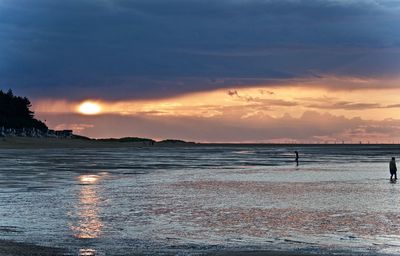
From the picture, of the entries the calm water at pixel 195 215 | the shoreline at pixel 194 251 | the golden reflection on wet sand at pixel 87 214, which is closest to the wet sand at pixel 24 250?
the shoreline at pixel 194 251

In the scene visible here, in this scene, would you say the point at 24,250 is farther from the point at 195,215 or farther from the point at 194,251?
the point at 195,215

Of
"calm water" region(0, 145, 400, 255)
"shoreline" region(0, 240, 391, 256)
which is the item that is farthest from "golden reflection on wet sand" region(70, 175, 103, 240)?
"shoreline" region(0, 240, 391, 256)

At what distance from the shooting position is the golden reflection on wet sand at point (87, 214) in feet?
63.9

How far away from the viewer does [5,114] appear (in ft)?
536

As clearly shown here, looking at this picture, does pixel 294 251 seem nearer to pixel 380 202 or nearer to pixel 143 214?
pixel 143 214

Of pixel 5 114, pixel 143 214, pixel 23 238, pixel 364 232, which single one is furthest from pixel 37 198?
pixel 5 114

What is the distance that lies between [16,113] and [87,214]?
15328 centimetres

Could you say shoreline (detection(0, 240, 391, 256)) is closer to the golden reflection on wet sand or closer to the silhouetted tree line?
the golden reflection on wet sand

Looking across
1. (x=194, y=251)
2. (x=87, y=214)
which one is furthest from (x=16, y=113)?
(x=194, y=251)

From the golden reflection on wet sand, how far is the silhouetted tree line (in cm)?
12715

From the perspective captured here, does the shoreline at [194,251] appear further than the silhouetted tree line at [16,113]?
No

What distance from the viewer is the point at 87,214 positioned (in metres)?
23.9

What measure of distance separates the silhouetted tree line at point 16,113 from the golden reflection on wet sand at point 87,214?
5006 inches

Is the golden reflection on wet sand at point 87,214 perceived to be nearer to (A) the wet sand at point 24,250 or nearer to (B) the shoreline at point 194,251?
(A) the wet sand at point 24,250
